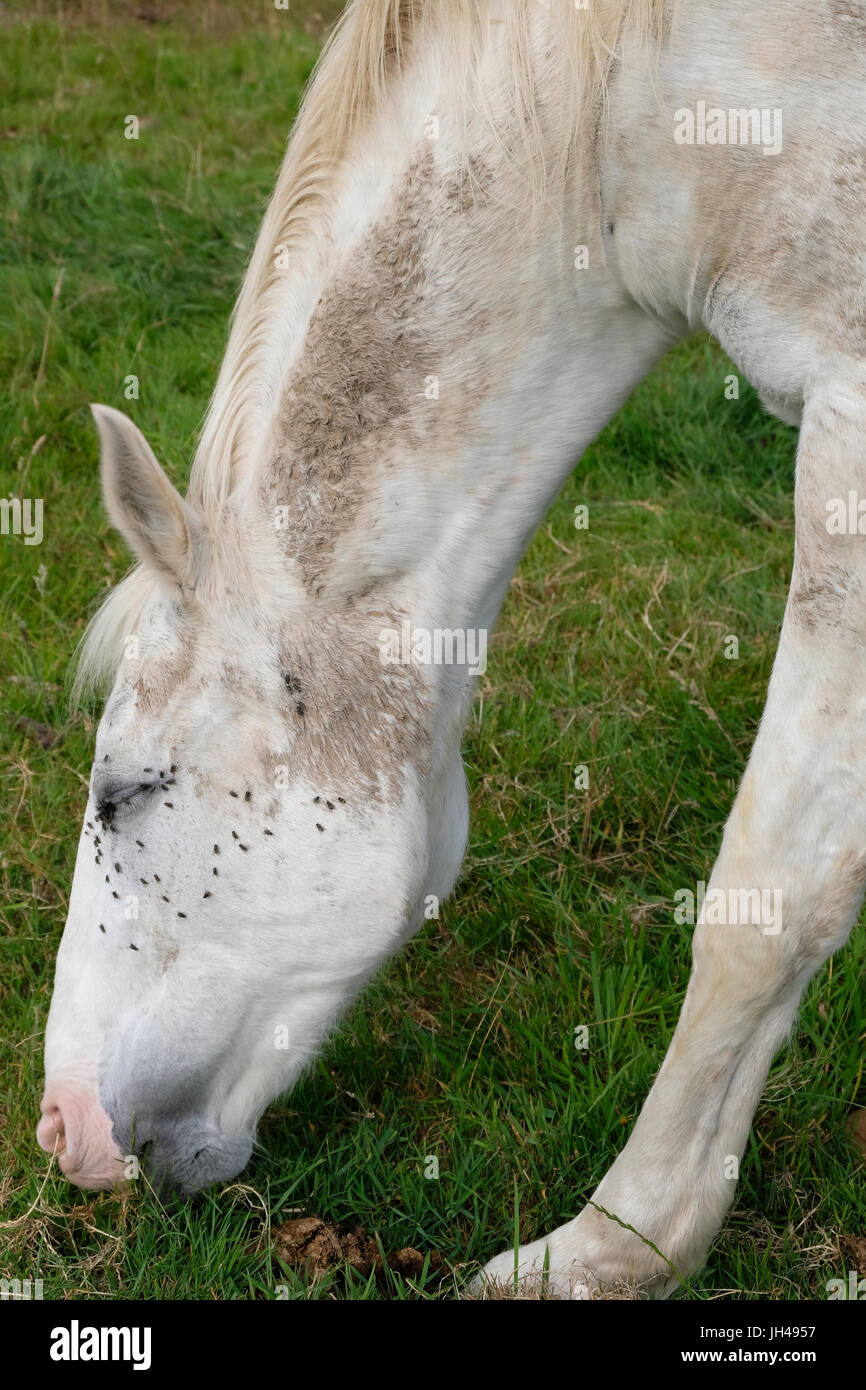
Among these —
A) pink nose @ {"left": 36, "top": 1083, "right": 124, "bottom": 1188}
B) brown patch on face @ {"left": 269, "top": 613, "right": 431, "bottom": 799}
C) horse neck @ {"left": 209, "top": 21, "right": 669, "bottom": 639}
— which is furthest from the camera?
pink nose @ {"left": 36, "top": 1083, "right": 124, "bottom": 1188}

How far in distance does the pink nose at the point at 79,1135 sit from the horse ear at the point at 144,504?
98 cm

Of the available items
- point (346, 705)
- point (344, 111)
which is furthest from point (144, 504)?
point (344, 111)

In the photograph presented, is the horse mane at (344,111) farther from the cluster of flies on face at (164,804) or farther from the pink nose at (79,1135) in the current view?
the pink nose at (79,1135)

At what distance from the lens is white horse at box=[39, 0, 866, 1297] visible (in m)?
2.26

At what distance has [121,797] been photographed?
259 centimetres

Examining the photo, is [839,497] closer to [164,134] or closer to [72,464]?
[72,464]

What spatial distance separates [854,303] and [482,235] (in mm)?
622

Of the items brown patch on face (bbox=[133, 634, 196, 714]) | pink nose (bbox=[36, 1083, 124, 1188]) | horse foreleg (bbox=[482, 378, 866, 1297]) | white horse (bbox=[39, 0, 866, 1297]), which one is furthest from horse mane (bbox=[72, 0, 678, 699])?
pink nose (bbox=[36, 1083, 124, 1188])

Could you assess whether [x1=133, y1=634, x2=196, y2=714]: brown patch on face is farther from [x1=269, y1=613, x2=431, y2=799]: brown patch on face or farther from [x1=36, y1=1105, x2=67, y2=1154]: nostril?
[x1=36, y1=1105, x2=67, y2=1154]: nostril

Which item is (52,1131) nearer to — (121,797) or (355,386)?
(121,797)

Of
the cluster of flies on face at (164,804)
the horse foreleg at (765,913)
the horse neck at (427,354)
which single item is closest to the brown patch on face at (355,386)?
the horse neck at (427,354)

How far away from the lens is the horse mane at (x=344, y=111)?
2299 mm

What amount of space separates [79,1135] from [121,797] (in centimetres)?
63

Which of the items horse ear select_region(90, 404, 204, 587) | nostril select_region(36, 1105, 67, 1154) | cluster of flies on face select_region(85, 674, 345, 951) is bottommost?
nostril select_region(36, 1105, 67, 1154)
